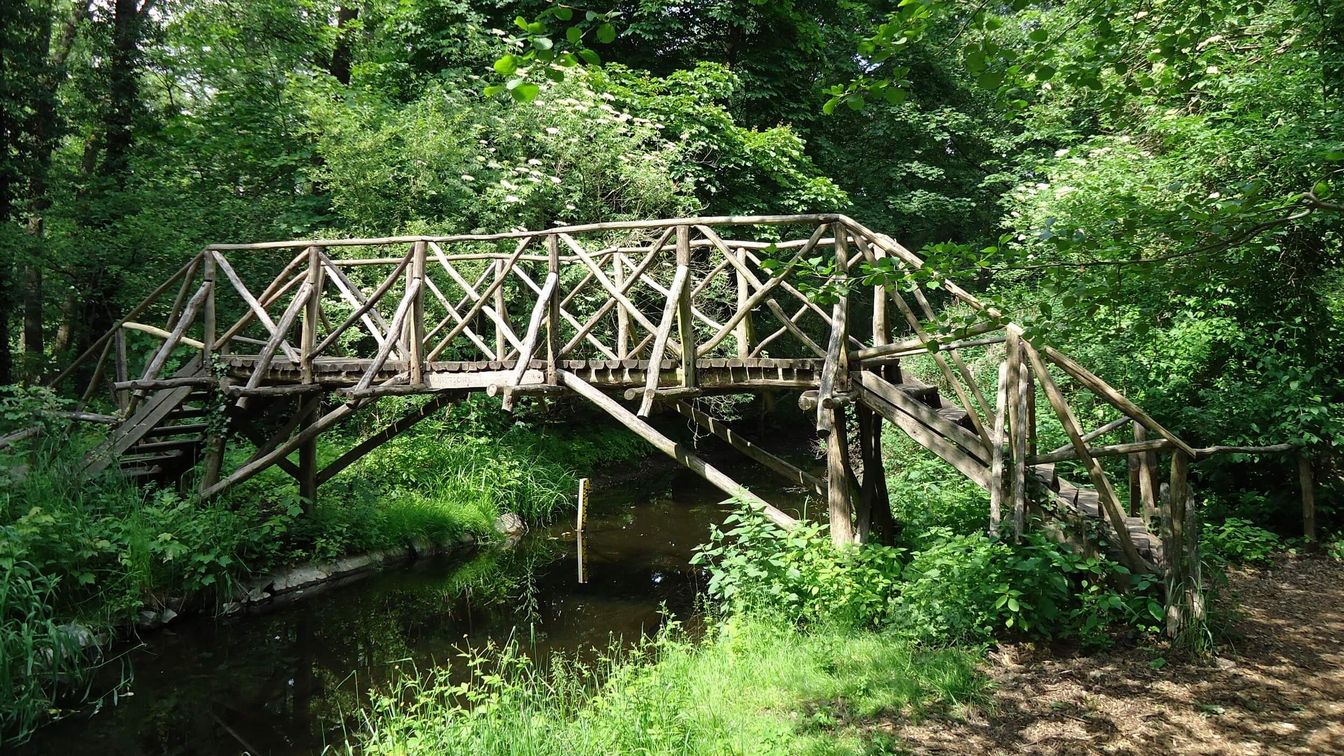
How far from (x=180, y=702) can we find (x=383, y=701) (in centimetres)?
261

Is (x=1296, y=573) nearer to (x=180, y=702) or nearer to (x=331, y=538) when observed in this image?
(x=180, y=702)

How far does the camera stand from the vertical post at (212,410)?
8.93 meters

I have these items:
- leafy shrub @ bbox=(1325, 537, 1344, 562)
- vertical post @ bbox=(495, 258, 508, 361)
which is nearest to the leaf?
vertical post @ bbox=(495, 258, 508, 361)

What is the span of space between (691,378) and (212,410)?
18.5ft

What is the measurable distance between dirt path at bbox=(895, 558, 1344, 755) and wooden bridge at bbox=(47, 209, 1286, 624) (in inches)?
26.7

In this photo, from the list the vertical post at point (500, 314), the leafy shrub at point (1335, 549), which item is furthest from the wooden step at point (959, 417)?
the vertical post at point (500, 314)

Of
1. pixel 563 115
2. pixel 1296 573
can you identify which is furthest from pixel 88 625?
pixel 1296 573

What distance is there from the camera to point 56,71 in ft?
35.8

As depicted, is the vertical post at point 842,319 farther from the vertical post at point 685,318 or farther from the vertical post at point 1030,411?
the vertical post at point 1030,411

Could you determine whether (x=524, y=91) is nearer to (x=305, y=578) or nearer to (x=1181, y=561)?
(x=1181, y=561)

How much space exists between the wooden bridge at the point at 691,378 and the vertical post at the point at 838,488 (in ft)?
A: 0.07

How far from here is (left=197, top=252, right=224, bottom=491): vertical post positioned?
8929mm

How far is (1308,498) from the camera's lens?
7395mm

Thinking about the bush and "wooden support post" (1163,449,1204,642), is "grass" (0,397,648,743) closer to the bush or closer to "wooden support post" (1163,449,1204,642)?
the bush
